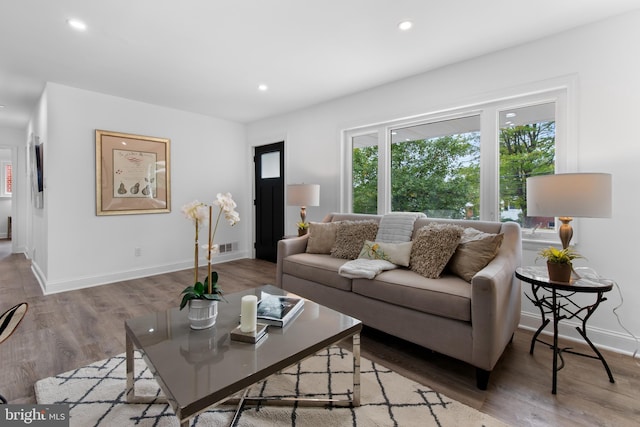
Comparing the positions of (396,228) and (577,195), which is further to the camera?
(396,228)

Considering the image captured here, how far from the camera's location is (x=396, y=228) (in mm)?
2766

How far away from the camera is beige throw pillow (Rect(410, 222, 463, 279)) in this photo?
2193mm

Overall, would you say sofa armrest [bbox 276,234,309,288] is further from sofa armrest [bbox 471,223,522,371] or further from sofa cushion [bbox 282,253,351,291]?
sofa armrest [bbox 471,223,522,371]

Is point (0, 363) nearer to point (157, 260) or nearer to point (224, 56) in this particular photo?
point (157, 260)

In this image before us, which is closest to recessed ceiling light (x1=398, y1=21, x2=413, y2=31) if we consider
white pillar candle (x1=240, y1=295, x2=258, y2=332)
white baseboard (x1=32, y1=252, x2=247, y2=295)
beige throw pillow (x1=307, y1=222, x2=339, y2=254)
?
beige throw pillow (x1=307, y1=222, x2=339, y2=254)

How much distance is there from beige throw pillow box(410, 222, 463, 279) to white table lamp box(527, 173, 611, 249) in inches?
22.8

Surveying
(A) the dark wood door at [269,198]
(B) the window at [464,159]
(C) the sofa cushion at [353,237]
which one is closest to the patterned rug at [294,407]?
(C) the sofa cushion at [353,237]

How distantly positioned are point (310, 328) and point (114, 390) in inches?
45.8

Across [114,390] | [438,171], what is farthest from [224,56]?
[114,390]

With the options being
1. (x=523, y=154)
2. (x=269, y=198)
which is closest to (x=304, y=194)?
(x=269, y=198)

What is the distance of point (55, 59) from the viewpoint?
9.46ft

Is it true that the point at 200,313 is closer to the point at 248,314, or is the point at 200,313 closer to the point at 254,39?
the point at 248,314

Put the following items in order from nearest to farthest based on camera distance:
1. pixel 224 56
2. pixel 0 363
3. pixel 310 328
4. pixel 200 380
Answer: pixel 200 380 < pixel 310 328 < pixel 0 363 < pixel 224 56

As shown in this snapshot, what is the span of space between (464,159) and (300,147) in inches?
89.0
